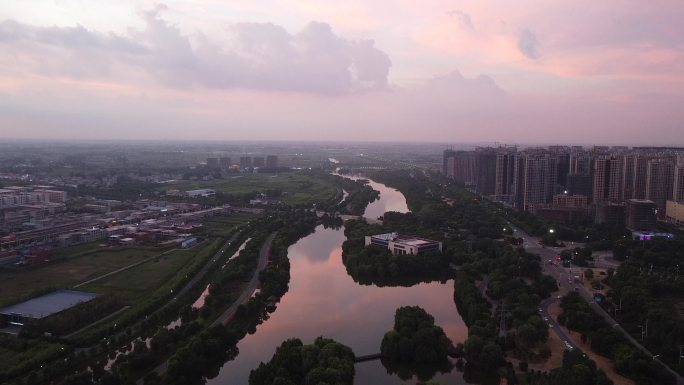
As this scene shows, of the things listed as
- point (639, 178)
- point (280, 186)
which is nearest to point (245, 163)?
point (280, 186)

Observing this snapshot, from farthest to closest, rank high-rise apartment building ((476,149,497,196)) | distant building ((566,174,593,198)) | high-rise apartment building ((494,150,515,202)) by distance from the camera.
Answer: high-rise apartment building ((476,149,497,196))
high-rise apartment building ((494,150,515,202))
distant building ((566,174,593,198))

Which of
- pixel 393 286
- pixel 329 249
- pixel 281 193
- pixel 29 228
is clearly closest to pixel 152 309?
pixel 393 286

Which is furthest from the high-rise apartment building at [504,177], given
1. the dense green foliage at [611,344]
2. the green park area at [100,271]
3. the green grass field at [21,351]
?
the green grass field at [21,351]

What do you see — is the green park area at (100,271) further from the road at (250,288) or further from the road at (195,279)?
the road at (250,288)

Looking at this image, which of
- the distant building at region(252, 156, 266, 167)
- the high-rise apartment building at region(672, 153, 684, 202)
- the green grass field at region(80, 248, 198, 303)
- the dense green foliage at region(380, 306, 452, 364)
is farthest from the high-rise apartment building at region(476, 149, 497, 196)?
the distant building at region(252, 156, 266, 167)

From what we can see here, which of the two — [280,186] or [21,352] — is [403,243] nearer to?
[21,352]

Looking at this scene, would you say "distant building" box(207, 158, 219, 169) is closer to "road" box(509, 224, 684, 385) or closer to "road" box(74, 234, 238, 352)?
"road" box(74, 234, 238, 352)

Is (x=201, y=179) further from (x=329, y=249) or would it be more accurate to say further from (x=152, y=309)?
(x=152, y=309)
